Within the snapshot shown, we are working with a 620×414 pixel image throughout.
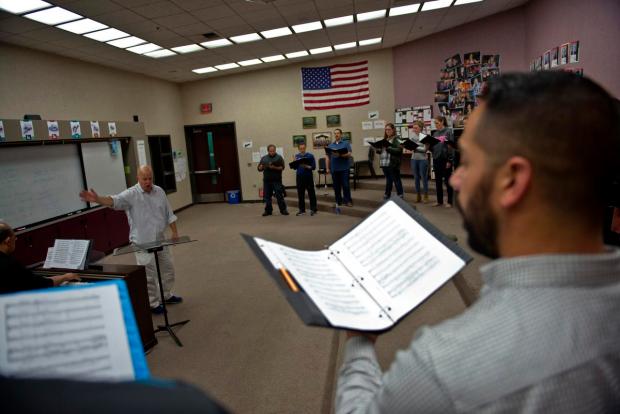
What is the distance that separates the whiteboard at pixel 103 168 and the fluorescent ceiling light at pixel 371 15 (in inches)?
188

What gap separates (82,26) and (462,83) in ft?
22.2

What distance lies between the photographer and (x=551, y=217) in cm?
61

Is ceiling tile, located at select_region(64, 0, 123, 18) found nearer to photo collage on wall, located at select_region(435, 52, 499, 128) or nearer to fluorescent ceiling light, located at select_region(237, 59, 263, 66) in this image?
fluorescent ceiling light, located at select_region(237, 59, 263, 66)

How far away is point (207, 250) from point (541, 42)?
6.41 metres

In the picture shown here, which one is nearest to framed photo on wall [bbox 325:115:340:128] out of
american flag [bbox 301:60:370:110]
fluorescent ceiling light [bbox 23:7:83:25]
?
american flag [bbox 301:60:370:110]

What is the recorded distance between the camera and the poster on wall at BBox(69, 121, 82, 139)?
19.1 feet

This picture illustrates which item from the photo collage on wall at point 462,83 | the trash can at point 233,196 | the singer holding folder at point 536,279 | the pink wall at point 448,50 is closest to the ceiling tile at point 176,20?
the pink wall at point 448,50

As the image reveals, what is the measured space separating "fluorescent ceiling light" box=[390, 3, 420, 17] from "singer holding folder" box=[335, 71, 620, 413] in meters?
6.37

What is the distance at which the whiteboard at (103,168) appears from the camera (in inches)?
248

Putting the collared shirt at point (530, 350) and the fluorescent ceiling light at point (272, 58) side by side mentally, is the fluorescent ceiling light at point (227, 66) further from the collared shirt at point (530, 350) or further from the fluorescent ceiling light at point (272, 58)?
the collared shirt at point (530, 350)

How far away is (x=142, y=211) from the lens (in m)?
3.89

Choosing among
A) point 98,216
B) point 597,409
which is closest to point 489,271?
point 597,409

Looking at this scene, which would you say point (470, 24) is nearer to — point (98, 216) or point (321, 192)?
point (321, 192)

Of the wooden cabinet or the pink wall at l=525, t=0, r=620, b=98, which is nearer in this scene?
the pink wall at l=525, t=0, r=620, b=98
